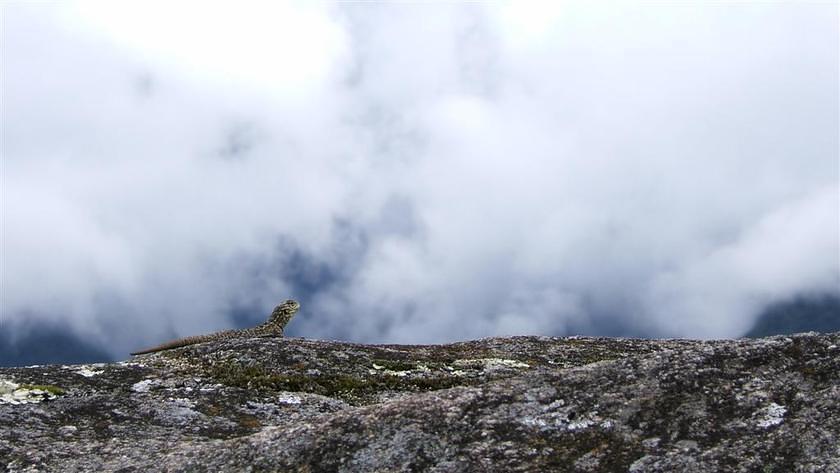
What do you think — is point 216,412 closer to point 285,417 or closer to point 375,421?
point 285,417

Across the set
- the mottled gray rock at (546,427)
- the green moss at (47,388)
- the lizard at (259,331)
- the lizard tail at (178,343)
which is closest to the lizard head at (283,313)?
the lizard at (259,331)

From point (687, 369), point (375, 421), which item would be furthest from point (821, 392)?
point (375, 421)

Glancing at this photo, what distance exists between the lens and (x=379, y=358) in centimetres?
2134

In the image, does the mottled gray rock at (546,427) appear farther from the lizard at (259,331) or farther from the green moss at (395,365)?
the lizard at (259,331)

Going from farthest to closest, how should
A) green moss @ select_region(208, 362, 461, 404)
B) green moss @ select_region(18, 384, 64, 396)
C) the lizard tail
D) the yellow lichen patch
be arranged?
the lizard tail
green moss @ select_region(208, 362, 461, 404)
green moss @ select_region(18, 384, 64, 396)
the yellow lichen patch

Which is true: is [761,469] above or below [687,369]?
below

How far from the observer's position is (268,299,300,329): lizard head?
29.4 metres

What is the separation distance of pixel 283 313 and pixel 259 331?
8.05 feet

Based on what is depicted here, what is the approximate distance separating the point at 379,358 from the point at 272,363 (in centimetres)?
296

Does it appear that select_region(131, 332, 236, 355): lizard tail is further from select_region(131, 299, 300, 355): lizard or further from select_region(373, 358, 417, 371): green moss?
select_region(373, 358, 417, 371): green moss

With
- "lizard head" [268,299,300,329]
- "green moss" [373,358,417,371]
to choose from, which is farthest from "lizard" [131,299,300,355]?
"green moss" [373,358,417,371]

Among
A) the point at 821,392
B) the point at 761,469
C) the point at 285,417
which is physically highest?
the point at 285,417

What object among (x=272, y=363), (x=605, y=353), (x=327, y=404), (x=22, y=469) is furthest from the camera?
(x=605, y=353)

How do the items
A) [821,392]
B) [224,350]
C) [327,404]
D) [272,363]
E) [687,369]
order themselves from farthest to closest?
[224,350] < [272,363] < [327,404] < [687,369] < [821,392]
